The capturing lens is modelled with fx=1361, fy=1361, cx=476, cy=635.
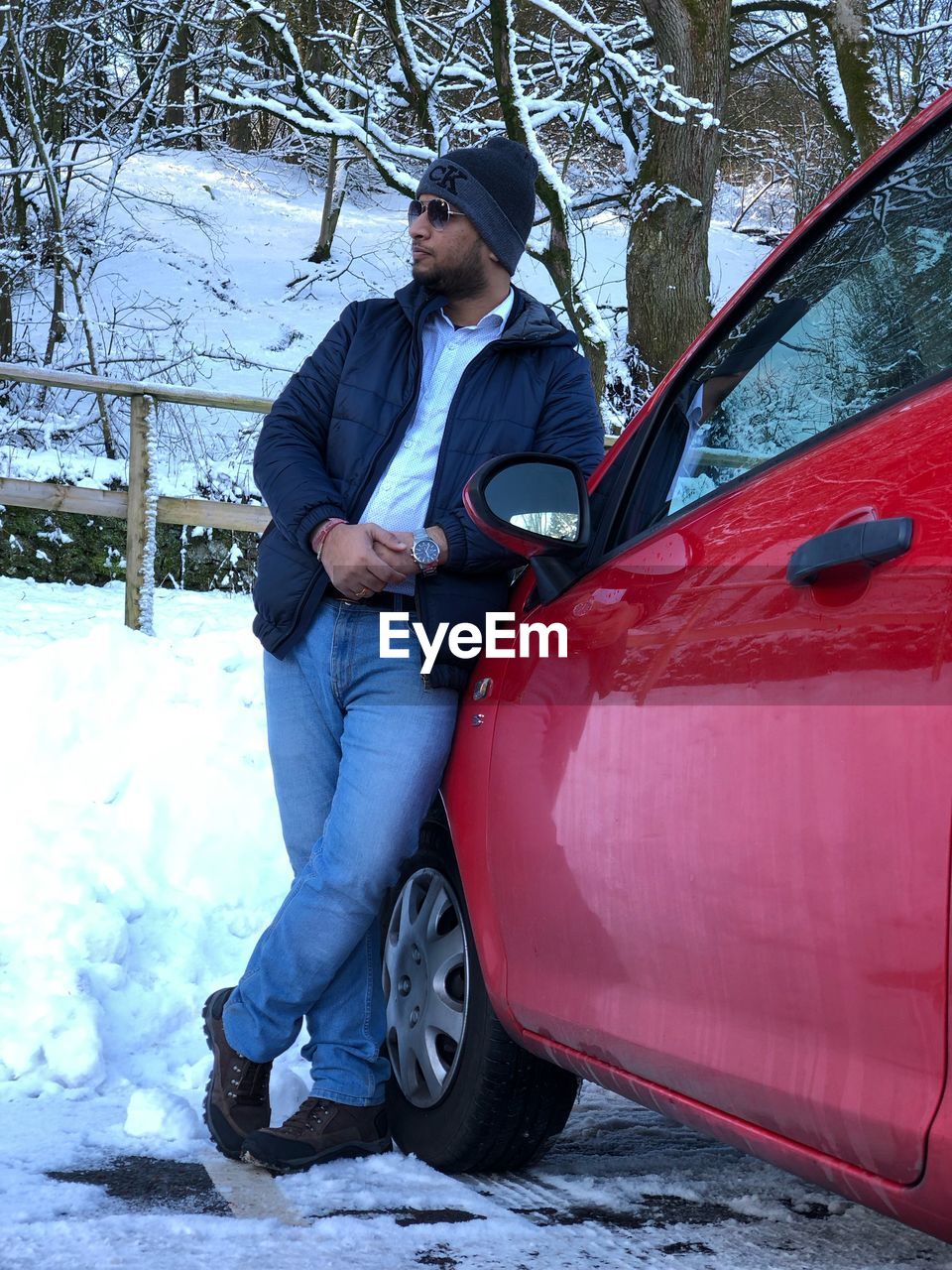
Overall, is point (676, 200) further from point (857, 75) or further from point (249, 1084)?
point (249, 1084)

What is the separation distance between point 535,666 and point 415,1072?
36.2 inches

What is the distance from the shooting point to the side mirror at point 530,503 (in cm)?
232

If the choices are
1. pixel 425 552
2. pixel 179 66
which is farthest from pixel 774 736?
pixel 179 66

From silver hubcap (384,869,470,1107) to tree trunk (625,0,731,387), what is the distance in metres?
6.77

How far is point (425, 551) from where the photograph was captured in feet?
8.52

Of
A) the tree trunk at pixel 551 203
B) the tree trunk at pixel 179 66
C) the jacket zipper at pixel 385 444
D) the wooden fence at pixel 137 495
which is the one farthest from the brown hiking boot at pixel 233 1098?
the tree trunk at pixel 179 66

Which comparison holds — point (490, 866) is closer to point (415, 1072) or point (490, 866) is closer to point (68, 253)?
point (415, 1072)

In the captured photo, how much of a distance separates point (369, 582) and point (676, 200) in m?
7.44

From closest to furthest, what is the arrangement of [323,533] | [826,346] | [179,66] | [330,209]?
[826,346] < [323,533] < [179,66] < [330,209]

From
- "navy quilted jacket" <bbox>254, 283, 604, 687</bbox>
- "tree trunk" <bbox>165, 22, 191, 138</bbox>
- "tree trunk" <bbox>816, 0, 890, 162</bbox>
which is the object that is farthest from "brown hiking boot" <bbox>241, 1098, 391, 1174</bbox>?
"tree trunk" <bbox>165, 22, 191, 138</bbox>

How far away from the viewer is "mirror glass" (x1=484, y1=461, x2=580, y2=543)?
2334 millimetres

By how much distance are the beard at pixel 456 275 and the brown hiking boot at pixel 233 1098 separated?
1612 mm

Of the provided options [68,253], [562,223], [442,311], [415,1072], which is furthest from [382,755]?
[68,253]

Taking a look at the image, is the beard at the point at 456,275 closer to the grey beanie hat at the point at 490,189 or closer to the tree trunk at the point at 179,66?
the grey beanie hat at the point at 490,189
